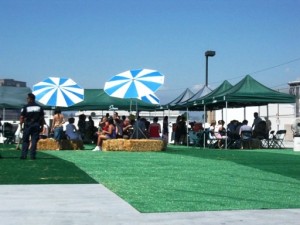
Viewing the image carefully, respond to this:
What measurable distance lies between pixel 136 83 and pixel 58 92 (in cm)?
402

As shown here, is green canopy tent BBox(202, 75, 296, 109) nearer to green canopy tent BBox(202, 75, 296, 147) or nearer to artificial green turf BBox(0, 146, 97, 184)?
green canopy tent BBox(202, 75, 296, 147)

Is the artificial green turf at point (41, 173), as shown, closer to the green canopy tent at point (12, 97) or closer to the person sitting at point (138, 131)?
the person sitting at point (138, 131)

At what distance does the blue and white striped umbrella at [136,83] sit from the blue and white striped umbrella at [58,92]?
2.39 meters

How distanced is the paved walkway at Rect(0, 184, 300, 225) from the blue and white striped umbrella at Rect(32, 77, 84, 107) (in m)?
14.5

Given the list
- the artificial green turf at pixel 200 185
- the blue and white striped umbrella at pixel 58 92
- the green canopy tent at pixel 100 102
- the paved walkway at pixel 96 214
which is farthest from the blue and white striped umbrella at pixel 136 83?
the paved walkway at pixel 96 214

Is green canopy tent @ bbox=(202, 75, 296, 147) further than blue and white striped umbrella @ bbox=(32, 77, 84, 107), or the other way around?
green canopy tent @ bbox=(202, 75, 296, 147)

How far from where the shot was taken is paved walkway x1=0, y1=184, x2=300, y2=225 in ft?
18.8

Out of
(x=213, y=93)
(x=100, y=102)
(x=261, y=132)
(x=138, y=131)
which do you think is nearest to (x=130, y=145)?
(x=138, y=131)

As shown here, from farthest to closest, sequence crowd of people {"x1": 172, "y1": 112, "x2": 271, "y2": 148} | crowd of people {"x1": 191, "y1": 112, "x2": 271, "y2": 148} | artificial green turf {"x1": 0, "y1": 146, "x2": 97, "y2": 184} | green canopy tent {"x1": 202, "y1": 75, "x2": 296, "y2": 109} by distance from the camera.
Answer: crowd of people {"x1": 172, "y1": 112, "x2": 271, "y2": 148}
crowd of people {"x1": 191, "y1": 112, "x2": 271, "y2": 148}
green canopy tent {"x1": 202, "y1": 75, "x2": 296, "y2": 109}
artificial green turf {"x1": 0, "y1": 146, "x2": 97, "y2": 184}

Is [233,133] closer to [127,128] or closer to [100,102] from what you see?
[127,128]

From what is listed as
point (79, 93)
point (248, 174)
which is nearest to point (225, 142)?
point (79, 93)

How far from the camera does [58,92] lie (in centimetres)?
2216

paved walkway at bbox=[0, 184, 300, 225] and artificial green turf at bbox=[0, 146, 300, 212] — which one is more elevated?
artificial green turf at bbox=[0, 146, 300, 212]

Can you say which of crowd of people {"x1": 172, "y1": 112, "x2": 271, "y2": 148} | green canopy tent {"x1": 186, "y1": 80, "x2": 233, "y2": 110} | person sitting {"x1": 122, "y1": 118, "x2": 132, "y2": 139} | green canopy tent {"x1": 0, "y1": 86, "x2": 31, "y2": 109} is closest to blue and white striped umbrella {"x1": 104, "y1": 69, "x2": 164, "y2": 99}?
person sitting {"x1": 122, "y1": 118, "x2": 132, "y2": 139}
